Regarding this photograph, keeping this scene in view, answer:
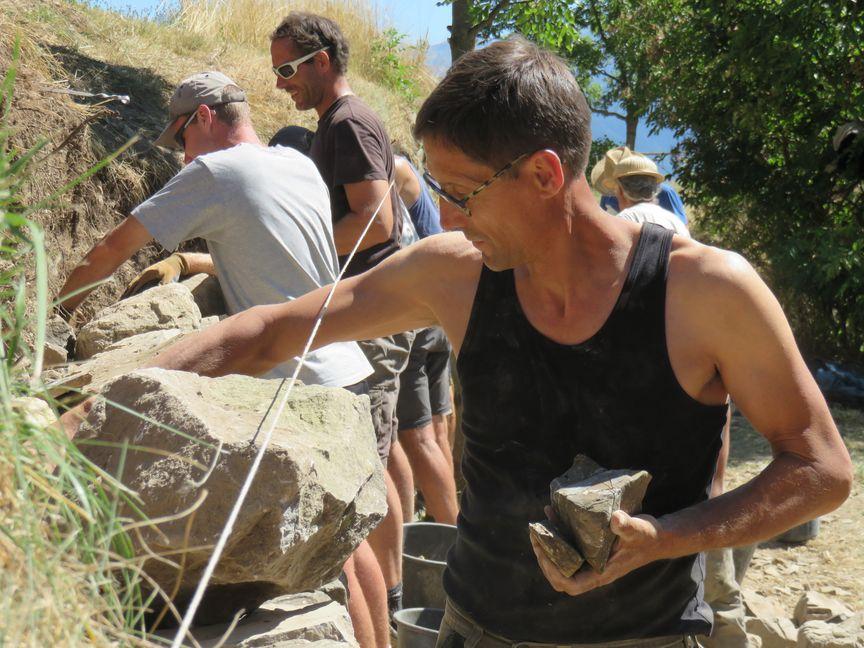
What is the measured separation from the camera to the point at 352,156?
14.9 ft

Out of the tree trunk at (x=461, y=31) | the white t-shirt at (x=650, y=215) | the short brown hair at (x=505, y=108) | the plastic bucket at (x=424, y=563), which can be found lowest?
the plastic bucket at (x=424, y=563)

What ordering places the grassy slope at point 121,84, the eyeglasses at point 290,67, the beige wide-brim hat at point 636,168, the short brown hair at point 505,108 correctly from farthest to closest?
the grassy slope at point 121,84
the beige wide-brim hat at point 636,168
the eyeglasses at point 290,67
the short brown hair at point 505,108

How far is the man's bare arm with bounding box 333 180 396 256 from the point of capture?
450cm

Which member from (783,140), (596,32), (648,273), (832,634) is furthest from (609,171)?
(596,32)

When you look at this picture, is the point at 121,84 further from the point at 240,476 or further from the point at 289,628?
the point at 240,476

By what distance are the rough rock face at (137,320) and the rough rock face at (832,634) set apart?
3.28m

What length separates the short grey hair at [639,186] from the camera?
5988 mm

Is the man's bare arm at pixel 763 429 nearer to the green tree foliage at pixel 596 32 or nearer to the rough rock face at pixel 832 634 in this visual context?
the rough rock face at pixel 832 634

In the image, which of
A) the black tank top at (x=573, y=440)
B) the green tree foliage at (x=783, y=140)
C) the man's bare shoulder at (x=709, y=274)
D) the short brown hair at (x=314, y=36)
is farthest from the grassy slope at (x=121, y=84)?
the green tree foliage at (x=783, y=140)

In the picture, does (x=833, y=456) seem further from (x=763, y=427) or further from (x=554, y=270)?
(x=554, y=270)

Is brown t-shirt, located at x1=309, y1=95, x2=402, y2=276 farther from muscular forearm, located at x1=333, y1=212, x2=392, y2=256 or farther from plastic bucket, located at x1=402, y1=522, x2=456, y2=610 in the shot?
plastic bucket, located at x1=402, y1=522, x2=456, y2=610

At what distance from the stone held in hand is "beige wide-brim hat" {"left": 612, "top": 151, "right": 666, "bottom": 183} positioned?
416cm

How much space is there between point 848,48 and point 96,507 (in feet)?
37.5

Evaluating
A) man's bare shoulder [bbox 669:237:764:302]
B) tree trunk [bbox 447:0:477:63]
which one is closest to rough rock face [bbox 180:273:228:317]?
man's bare shoulder [bbox 669:237:764:302]
